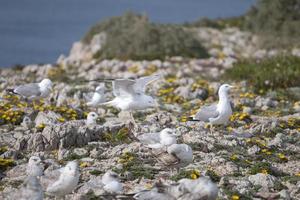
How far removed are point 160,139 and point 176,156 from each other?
101cm

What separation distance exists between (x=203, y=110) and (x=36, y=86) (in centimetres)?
467

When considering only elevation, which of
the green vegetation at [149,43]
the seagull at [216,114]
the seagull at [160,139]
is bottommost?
the seagull at [160,139]

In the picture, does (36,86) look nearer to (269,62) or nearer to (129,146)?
(129,146)

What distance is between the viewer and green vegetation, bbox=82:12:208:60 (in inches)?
1220

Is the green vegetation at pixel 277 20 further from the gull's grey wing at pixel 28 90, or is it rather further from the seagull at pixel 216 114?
the seagull at pixel 216 114

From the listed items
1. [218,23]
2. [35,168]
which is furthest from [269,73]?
[218,23]

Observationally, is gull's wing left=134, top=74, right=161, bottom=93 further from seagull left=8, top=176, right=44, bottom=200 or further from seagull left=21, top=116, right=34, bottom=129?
seagull left=8, top=176, right=44, bottom=200

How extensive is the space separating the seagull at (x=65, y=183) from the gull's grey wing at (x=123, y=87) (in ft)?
17.0

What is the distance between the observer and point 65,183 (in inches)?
396

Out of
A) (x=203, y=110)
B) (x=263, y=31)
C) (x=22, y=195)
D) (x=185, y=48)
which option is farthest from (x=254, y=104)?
(x=263, y=31)

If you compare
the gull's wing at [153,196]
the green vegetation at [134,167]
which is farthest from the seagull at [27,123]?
the gull's wing at [153,196]

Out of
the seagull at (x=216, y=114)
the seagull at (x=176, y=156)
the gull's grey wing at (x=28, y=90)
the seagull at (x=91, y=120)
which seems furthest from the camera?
the gull's grey wing at (x=28, y=90)

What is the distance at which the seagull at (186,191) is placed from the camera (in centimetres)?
924

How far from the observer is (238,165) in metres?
12.3
